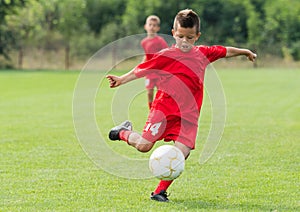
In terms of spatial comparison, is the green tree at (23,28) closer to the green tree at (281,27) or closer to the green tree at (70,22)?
the green tree at (70,22)

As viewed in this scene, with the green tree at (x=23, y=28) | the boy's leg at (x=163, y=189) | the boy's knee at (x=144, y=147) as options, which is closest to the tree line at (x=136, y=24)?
the green tree at (x=23, y=28)

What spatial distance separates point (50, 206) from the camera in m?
5.77

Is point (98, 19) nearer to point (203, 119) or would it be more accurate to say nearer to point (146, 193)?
point (203, 119)

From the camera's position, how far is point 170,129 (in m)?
6.19

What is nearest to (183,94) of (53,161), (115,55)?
(53,161)

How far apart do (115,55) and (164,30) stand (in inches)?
397

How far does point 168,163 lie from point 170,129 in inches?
16.7

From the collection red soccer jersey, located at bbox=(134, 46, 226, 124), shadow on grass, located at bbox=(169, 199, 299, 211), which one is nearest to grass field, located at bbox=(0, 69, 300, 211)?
shadow on grass, located at bbox=(169, 199, 299, 211)

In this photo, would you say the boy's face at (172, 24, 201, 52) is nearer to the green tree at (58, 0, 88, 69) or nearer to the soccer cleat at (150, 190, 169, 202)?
the soccer cleat at (150, 190, 169, 202)

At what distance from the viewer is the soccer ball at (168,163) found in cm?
587

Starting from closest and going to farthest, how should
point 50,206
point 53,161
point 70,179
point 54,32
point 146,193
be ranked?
point 50,206 → point 146,193 → point 70,179 → point 53,161 → point 54,32

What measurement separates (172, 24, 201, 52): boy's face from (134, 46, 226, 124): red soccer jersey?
0.05m

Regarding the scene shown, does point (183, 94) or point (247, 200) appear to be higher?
point (183, 94)

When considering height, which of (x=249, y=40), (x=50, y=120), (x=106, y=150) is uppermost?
(x=106, y=150)
